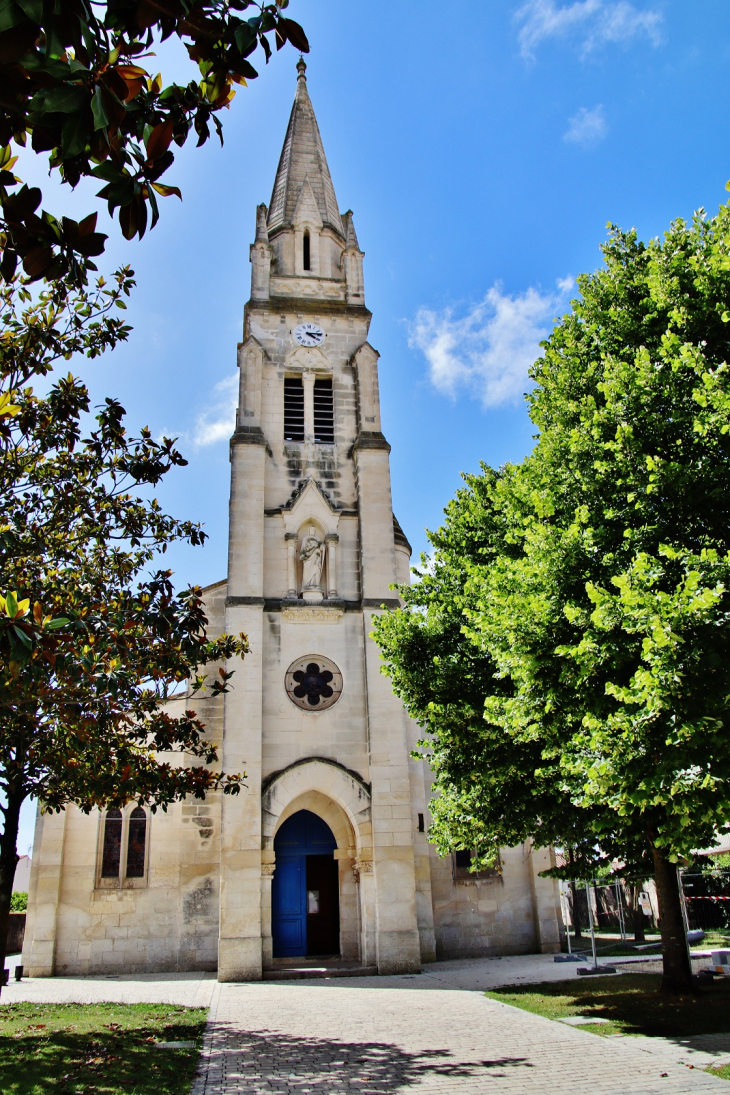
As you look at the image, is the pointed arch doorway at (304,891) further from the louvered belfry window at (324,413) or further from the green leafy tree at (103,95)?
the green leafy tree at (103,95)

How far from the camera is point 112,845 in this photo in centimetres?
1953

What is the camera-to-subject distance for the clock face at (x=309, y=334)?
952 inches

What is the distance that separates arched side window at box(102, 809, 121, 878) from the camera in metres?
19.3

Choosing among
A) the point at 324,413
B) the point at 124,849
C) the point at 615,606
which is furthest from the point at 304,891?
the point at 615,606

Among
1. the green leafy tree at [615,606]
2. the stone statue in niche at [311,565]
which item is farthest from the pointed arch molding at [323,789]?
the green leafy tree at [615,606]

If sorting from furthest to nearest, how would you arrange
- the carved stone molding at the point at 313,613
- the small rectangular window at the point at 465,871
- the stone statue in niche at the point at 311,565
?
the stone statue in niche at the point at 311,565, the carved stone molding at the point at 313,613, the small rectangular window at the point at 465,871

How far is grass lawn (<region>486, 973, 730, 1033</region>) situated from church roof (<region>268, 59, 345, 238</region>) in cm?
2387

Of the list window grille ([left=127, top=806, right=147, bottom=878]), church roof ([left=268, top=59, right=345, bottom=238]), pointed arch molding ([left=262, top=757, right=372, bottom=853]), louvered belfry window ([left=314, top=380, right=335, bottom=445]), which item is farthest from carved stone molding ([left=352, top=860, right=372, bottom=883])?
church roof ([left=268, top=59, right=345, bottom=238])

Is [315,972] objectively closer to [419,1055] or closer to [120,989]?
[120,989]

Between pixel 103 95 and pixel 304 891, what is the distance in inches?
794

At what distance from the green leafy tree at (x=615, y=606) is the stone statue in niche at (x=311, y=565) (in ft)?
24.8

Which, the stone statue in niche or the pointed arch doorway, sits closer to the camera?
the pointed arch doorway

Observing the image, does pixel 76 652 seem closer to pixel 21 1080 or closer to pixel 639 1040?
pixel 21 1080

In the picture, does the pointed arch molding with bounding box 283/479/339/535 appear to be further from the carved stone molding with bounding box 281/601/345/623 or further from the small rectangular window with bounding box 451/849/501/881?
the small rectangular window with bounding box 451/849/501/881
